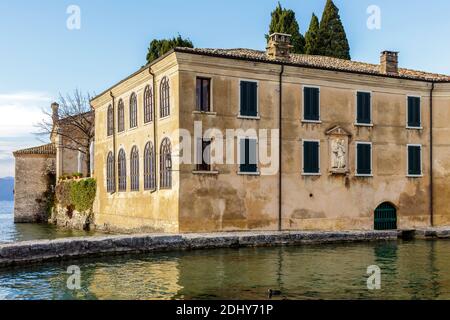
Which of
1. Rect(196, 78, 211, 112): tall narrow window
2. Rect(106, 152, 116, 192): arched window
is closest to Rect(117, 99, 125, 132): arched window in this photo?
Rect(106, 152, 116, 192): arched window

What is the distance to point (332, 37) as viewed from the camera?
151 ft

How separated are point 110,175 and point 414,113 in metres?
15.1

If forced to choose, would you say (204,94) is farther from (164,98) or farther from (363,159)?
(363,159)

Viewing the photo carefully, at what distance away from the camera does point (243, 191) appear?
2352cm

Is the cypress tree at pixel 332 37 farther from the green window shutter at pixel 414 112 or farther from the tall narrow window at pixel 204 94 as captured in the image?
the tall narrow window at pixel 204 94

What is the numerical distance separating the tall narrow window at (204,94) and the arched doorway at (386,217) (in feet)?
30.5

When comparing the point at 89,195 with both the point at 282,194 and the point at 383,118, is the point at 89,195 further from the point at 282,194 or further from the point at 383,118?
the point at 383,118

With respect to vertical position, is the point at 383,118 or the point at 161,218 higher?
the point at 383,118

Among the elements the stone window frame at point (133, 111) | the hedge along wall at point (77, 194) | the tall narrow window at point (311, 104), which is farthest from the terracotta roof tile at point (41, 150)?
the tall narrow window at point (311, 104)

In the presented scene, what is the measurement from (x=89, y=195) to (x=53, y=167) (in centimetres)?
1166

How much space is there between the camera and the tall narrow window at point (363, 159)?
2614 cm

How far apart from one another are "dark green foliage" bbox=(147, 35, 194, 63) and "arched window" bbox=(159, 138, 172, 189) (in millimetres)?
23270

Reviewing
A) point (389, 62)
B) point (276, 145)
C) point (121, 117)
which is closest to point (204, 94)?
point (276, 145)
